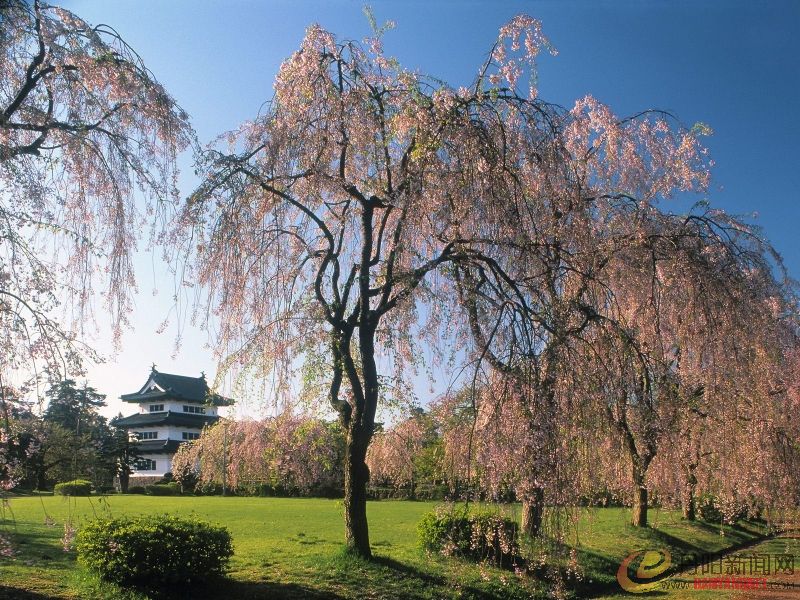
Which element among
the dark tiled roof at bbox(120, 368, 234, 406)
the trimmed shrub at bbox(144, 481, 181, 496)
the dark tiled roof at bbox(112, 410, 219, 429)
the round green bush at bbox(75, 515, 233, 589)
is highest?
the dark tiled roof at bbox(120, 368, 234, 406)

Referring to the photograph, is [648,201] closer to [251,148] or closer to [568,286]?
[568,286]

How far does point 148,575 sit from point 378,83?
7156 millimetres

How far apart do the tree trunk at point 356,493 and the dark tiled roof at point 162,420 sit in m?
33.8

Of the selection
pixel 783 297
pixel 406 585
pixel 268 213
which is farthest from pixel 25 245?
pixel 783 297

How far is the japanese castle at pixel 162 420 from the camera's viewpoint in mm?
41406

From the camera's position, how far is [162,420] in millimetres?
42031

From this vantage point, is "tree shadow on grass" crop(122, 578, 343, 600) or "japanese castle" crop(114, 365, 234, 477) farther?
"japanese castle" crop(114, 365, 234, 477)

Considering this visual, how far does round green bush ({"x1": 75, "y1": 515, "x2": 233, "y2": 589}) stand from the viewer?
311 inches

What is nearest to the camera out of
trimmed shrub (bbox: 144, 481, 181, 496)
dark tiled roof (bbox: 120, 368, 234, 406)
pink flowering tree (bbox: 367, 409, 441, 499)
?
pink flowering tree (bbox: 367, 409, 441, 499)

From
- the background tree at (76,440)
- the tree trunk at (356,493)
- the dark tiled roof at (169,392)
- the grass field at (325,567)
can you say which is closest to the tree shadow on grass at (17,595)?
the grass field at (325,567)

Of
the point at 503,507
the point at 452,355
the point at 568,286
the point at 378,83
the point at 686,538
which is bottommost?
the point at 686,538

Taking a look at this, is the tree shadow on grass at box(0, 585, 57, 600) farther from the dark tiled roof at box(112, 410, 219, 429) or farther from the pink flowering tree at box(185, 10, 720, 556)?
the dark tiled roof at box(112, 410, 219, 429)

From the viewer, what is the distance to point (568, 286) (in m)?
8.15
